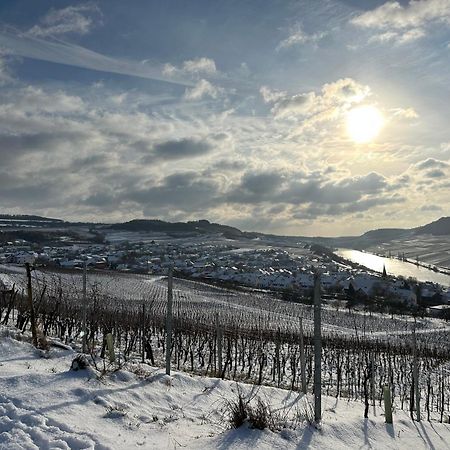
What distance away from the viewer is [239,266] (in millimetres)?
119562

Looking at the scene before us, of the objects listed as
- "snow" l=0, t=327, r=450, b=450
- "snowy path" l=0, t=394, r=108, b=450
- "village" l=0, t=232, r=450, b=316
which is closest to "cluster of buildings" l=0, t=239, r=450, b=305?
"village" l=0, t=232, r=450, b=316

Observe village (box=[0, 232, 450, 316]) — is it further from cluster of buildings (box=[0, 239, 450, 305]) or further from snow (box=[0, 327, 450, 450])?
snow (box=[0, 327, 450, 450])

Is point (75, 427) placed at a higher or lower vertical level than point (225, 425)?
higher

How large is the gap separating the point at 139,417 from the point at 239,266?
374 feet

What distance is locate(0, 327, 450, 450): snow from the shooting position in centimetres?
509

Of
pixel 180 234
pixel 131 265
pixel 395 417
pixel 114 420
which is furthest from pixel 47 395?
pixel 180 234

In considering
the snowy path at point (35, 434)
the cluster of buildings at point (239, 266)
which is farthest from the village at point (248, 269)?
the snowy path at point (35, 434)

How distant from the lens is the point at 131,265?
363 feet

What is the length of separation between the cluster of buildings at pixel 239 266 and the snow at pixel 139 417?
41.7m

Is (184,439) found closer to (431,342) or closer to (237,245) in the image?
(431,342)

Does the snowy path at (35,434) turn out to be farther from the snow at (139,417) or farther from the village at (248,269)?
the village at (248,269)

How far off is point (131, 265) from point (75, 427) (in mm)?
107577

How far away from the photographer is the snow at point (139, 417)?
16.7ft

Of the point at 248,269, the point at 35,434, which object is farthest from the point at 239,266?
the point at 35,434
